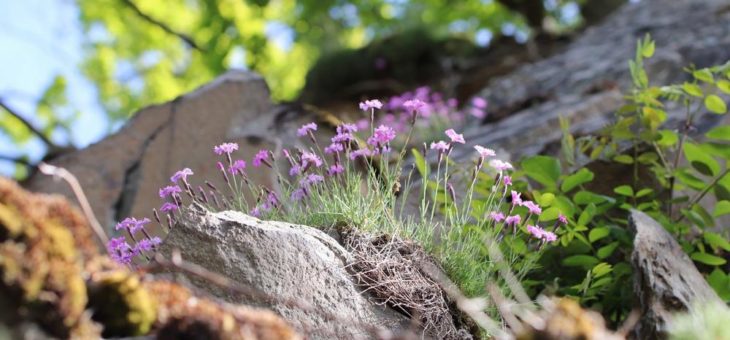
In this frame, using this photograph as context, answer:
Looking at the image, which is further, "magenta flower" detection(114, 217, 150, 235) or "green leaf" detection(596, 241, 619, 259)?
"green leaf" detection(596, 241, 619, 259)

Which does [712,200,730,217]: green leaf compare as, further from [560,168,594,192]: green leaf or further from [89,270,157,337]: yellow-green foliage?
[89,270,157,337]: yellow-green foliage

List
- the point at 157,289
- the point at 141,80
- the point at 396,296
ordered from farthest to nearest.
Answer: the point at 141,80 → the point at 396,296 → the point at 157,289

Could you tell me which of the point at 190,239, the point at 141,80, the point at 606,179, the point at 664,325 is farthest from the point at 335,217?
the point at 141,80

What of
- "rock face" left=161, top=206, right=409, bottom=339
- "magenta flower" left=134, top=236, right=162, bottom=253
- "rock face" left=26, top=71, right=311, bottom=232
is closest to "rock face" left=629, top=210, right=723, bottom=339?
"rock face" left=161, top=206, right=409, bottom=339

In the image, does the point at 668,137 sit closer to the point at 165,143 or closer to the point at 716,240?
the point at 716,240

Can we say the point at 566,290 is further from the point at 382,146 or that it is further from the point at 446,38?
the point at 446,38
